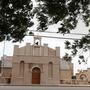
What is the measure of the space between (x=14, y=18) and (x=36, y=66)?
3810cm

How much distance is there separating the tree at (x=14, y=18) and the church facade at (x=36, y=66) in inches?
1457

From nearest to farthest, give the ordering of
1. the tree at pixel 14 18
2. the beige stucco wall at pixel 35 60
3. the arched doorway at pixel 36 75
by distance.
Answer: the tree at pixel 14 18 → the beige stucco wall at pixel 35 60 → the arched doorway at pixel 36 75

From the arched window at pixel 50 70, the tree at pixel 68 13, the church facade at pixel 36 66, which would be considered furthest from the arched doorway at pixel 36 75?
the tree at pixel 68 13

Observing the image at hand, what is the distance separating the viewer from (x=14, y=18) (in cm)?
608

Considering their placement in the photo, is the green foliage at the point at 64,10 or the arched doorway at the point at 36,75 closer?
the green foliage at the point at 64,10

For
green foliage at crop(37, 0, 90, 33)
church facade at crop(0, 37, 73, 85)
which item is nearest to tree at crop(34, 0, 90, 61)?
green foliage at crop(37, 0, 90, 33)

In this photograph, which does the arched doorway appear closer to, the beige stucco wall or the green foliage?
the beige stucco wall

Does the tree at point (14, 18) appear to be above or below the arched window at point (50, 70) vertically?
below

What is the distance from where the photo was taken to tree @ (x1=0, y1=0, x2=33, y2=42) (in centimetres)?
588

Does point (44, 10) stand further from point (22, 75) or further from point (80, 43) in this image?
point (22, 75)

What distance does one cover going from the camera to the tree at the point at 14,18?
588cm

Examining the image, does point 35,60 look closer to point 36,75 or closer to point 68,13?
point 36,75

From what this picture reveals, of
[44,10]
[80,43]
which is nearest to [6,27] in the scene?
[44,10]

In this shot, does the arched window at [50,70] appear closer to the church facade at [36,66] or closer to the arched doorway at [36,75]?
the church facade at [36,66]
